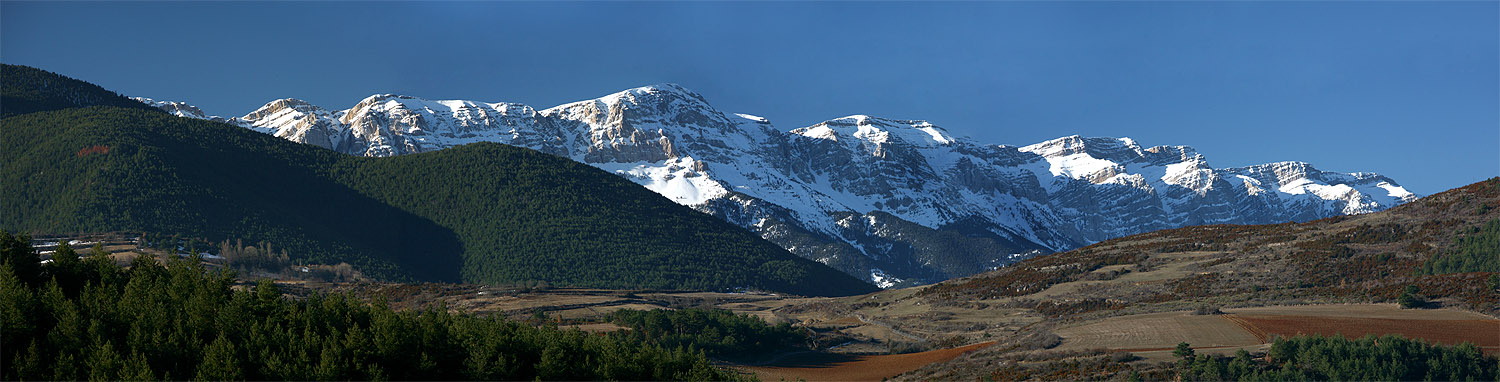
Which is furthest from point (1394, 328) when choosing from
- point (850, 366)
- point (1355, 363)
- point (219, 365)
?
point (219, 365)

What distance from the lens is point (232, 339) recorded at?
53375mm

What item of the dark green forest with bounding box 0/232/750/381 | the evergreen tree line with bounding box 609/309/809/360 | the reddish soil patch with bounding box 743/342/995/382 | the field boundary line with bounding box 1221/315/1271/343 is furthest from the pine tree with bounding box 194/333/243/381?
the field boundary line with bounding box 1221/315/1271/343

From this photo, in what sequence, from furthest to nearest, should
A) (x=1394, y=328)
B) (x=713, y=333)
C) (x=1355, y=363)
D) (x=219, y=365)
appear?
(x=713, y=333) < (x=1394, y=328) < (x=1355, y=363) < (x=219, y=365)

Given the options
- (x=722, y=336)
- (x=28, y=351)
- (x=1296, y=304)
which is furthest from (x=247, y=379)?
(x=1296, y=304)

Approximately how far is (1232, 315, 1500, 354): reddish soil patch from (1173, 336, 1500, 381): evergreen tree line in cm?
456

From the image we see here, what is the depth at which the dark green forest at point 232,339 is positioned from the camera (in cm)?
4953

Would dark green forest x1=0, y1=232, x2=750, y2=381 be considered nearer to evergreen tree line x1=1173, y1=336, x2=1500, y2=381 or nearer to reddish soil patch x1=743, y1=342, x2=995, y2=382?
evergreen tree line x1=1173, y1=336, x2=1500, y2=381

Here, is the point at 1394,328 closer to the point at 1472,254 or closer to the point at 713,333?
the point at 1472,254

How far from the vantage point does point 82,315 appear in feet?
176

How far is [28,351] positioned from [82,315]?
4280 millimetres

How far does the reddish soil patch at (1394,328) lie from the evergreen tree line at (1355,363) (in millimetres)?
4561

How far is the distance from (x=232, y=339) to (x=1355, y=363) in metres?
67.6

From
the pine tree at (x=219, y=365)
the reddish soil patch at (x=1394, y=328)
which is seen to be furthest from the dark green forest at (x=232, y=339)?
the reddish soil patch at (x=1394, y=328)

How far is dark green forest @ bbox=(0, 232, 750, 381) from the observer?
4953cm
